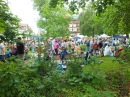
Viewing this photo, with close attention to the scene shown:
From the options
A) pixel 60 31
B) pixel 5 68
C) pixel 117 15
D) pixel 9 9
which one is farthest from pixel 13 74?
pixel 60 31

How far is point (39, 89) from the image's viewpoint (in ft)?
21.9

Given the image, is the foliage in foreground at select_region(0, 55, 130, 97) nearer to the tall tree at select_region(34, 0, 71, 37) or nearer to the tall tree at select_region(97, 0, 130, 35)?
the tall tree at select_region(97, 0, 130, 35)

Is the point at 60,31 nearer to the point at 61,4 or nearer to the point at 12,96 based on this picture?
the point at 61,4

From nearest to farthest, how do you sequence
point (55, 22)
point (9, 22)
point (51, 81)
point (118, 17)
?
point (51, 81) < point (9, 22) < point (118, 17) < point (55, 22)

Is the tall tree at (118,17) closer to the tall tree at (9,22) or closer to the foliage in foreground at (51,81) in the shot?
the foliage in foreground at (51,81)

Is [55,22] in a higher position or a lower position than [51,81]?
higher

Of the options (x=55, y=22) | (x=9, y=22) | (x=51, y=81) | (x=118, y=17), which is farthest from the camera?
(x=55, y=22)

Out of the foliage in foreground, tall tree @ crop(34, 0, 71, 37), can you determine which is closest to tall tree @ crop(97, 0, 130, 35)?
the foliage in foreground

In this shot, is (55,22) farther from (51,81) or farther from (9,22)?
(51,81)

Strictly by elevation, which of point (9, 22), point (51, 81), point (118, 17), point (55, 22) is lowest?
point (51, 81)

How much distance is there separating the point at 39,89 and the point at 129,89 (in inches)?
126

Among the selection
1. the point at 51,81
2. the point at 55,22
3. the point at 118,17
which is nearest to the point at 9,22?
the point at 51,81

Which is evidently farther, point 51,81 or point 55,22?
point 55,22

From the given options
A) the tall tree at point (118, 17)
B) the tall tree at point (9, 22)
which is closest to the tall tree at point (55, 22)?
the tall tree at point (118, 17)
